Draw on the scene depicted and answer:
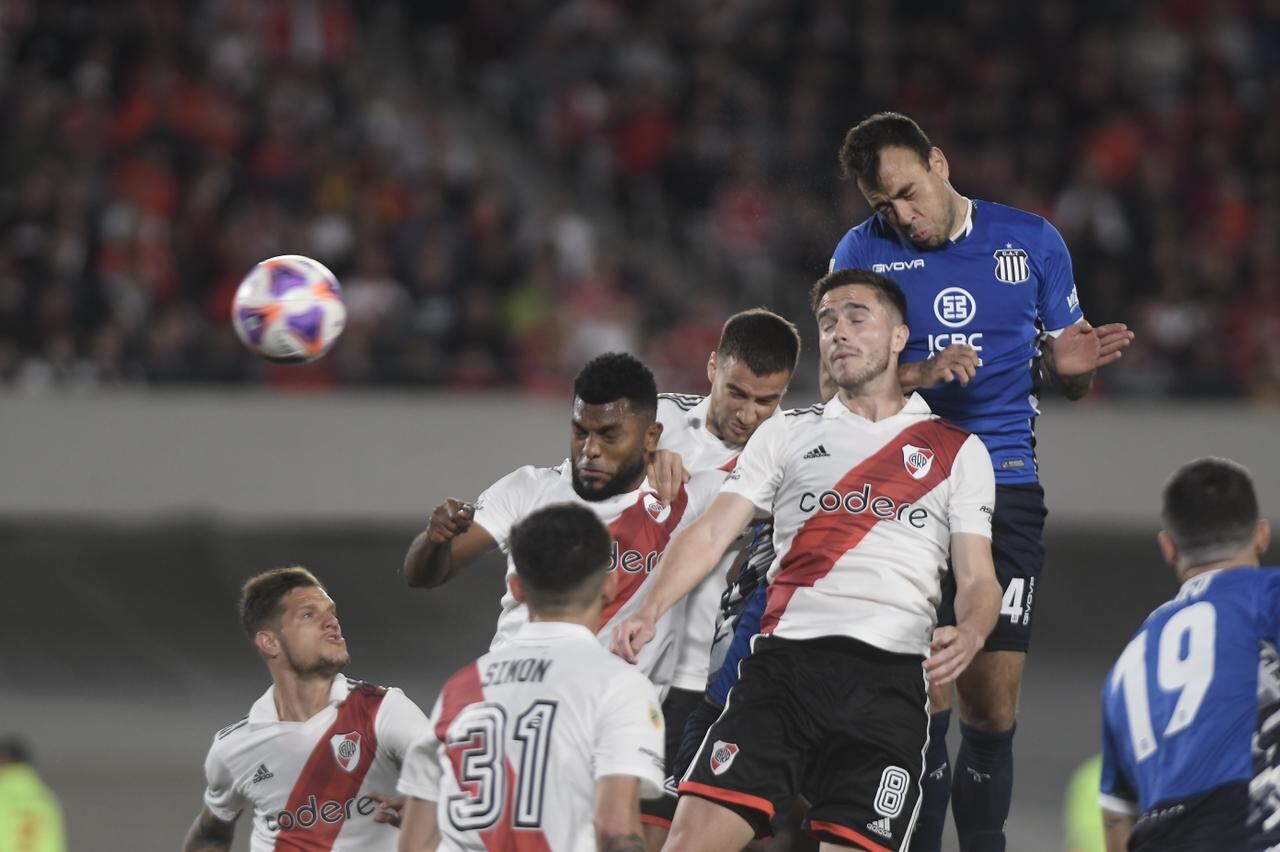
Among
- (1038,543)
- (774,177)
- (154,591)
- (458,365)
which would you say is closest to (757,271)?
(774,177)

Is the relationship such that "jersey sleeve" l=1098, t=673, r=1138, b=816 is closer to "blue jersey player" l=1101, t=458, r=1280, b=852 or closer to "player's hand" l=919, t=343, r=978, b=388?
"blue jersey player" l=1101, t=458, r=1280, b=852

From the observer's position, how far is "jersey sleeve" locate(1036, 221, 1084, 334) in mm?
6246

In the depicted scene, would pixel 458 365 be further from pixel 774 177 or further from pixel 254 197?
pixel 774 177

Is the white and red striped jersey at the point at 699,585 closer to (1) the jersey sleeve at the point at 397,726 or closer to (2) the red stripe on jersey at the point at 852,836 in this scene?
(1) the jersey sleeve at the point at 397,726

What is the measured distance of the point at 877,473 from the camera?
5.48 m

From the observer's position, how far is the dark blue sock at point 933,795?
6090 millimetres

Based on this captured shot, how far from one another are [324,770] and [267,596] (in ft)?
2.06

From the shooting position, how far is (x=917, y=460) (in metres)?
5.50

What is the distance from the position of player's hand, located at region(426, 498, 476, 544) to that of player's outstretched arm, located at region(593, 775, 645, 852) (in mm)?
1455

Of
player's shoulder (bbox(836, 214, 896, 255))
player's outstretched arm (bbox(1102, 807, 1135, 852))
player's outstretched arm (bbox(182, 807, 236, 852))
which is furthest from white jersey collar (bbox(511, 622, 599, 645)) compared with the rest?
player's shoulder (bbox(836, 214, 896, 255))

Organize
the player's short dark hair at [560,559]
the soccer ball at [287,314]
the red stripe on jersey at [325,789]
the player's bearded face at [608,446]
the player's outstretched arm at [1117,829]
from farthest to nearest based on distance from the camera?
the soccer ball at [287,314] < the red stripe on jersey at [325,789] < the player's bearded face at [608,446] < the player's outstretched arm at [1117,829] < the player's short dark hair at [560,559]

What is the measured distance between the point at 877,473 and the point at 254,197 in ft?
30.1

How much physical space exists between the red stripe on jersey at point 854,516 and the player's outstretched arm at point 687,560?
0.21 meters

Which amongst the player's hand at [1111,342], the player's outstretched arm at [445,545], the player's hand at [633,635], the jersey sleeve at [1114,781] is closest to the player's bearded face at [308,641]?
the player's outstretched arm at [445,545]
